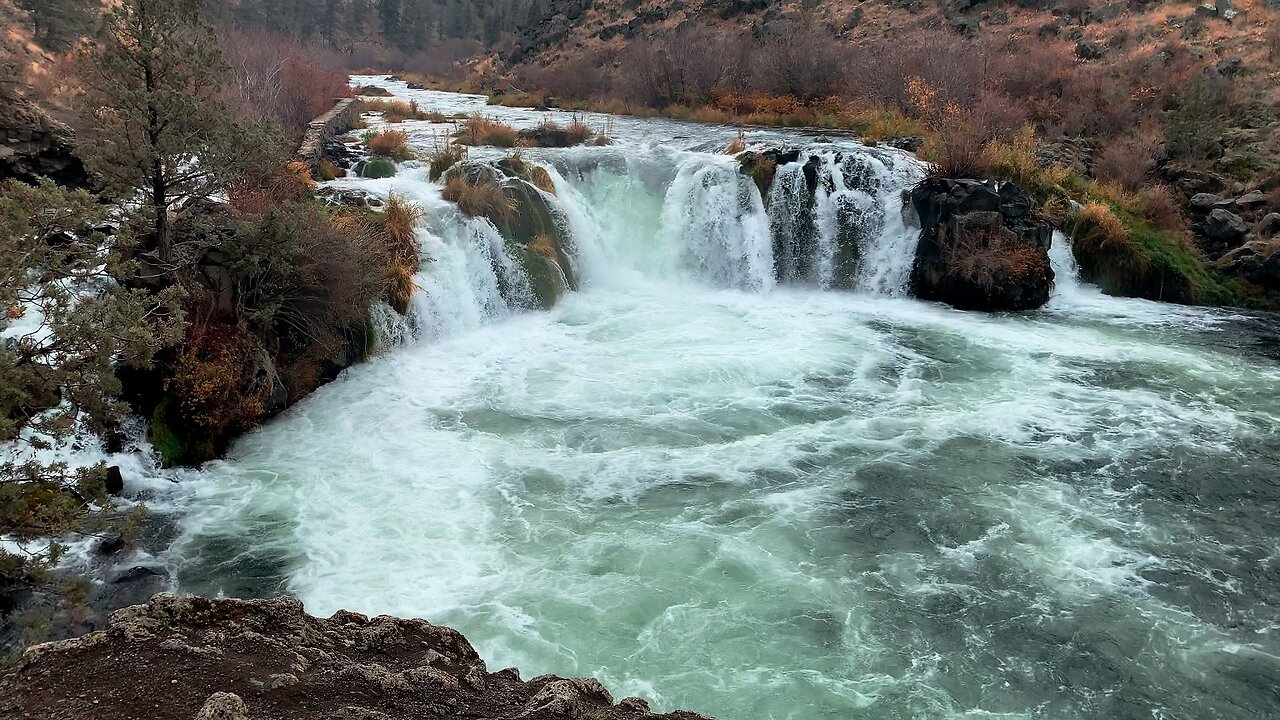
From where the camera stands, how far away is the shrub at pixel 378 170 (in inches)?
704

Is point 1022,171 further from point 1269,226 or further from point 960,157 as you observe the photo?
point 1269,226

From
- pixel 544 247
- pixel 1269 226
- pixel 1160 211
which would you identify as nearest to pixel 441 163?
pixel 544 247

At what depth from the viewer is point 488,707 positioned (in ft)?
12.9

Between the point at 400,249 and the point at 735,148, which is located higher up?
the point at 735,148

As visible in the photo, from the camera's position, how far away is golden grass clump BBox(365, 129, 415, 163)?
19.3 metres

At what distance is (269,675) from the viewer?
375 cm

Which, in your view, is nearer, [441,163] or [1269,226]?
[441,163]

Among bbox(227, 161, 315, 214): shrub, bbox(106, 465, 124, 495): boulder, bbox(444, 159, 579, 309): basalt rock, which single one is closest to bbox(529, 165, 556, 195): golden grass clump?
bbox(444, 159, 579, 309): basalt rock

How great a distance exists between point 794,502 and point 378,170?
1309 centimetres

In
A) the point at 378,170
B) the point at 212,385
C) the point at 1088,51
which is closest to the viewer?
the point at 212,385

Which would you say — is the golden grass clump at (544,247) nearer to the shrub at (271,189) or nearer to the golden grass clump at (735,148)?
the shrub at (271,189)

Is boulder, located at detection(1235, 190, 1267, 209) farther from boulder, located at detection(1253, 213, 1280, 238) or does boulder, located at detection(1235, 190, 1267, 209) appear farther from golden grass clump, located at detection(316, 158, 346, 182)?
golden grass clump, located at detection(316, 158, 346, 182)

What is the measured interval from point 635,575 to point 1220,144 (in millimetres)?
21524

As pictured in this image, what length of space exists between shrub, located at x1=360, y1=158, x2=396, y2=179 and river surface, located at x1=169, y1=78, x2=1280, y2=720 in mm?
1990
